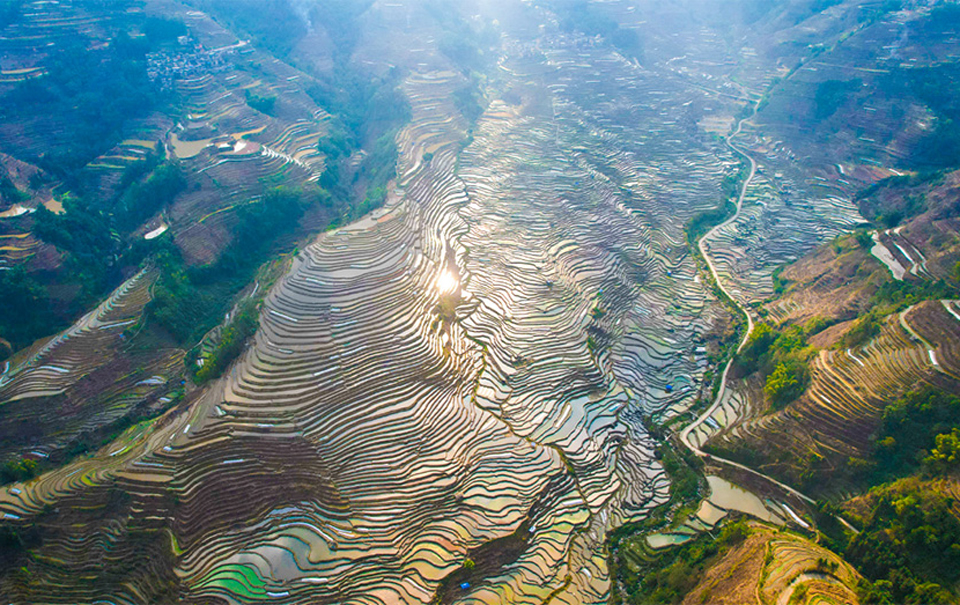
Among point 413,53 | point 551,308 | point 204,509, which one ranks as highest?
point 413,53

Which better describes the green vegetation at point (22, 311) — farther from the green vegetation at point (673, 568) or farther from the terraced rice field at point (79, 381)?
the green vegetation at point (673, 568)

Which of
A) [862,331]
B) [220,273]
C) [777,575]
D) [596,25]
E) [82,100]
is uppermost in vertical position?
[596,25]

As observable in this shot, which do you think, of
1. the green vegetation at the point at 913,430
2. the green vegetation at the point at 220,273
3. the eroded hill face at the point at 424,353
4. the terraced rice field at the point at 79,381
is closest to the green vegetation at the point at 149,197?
the eroded hill face at the point at 424,353

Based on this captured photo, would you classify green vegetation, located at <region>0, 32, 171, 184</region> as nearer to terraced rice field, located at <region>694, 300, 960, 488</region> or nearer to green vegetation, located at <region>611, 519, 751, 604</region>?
green vegetation, located at <region>611, 519, 751, 604</region>

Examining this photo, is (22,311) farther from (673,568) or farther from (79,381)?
(673,568)

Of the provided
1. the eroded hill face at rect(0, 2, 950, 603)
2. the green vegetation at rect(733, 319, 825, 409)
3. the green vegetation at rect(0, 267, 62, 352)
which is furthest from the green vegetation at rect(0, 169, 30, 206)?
the green vegetation at rect(733, 319, 825, 409)

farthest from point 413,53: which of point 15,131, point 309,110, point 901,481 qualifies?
point 901,481

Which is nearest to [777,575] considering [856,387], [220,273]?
[856,387]

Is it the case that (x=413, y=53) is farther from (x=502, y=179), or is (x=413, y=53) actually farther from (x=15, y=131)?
(x=15, y=131)
